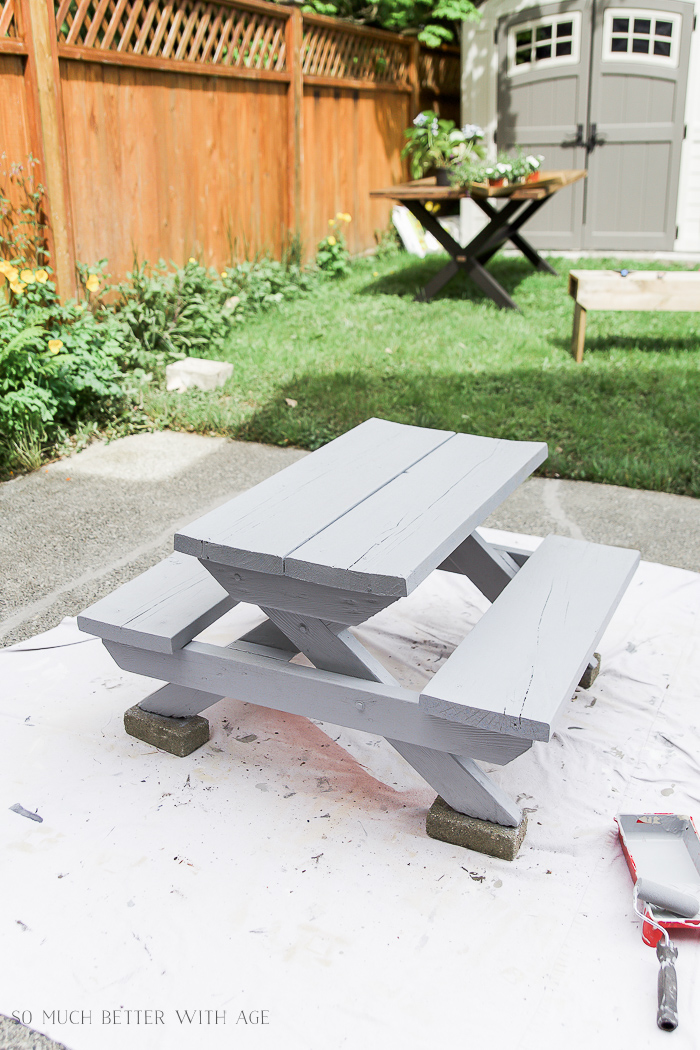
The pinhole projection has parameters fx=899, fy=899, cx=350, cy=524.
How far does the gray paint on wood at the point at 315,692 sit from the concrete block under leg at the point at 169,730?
0.54 feet

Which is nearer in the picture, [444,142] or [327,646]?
[327,646]

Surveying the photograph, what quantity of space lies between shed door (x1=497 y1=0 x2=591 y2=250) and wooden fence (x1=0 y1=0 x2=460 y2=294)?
4.11 feet

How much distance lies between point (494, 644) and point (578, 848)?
0.48 m

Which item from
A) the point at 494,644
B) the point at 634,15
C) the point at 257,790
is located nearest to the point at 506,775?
the point at 494,644

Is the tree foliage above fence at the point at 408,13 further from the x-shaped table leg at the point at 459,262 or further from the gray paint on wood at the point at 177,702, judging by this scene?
the gray paint on wood at the point at 177,702

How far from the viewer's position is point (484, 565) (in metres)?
2.68

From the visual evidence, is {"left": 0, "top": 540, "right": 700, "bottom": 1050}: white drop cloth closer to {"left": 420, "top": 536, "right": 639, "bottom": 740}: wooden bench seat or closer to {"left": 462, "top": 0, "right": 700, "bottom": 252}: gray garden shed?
{"left": 420, "top": 536, "right": 639, "bottom": 740}: wooden bench seat

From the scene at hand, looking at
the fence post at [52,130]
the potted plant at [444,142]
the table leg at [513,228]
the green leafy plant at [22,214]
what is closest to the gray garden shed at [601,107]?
the table leg at [513,228]

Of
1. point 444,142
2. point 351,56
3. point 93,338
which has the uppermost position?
point 351,56

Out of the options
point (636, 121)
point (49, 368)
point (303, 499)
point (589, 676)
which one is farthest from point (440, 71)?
point (303, 499)

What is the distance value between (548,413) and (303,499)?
9.21 ft

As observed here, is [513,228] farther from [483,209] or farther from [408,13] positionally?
[408,13]

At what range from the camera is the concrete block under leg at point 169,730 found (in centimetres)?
227

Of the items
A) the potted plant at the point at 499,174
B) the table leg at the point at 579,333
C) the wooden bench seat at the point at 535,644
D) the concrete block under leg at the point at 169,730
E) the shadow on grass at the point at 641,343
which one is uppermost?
the potted plant at the point at 499,174
